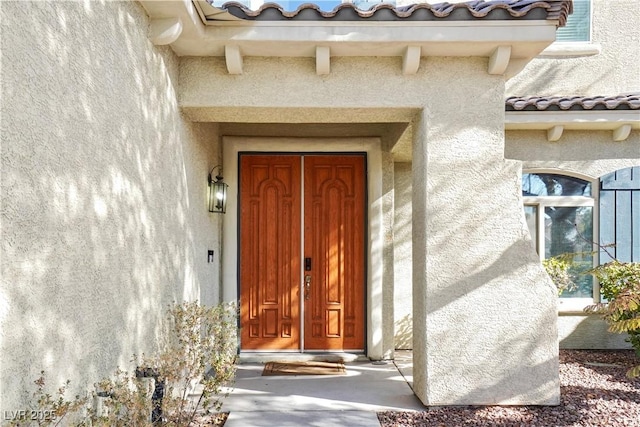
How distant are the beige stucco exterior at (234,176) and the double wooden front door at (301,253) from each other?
0.98ft

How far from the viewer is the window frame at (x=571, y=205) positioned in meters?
8.28

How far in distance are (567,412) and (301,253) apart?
424cm

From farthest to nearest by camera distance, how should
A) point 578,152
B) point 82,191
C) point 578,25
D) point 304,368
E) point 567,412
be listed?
1. point 578,25
2. point 578,152
3. point 304,368
4. point 567,412
5. point 82,191

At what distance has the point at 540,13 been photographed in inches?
195

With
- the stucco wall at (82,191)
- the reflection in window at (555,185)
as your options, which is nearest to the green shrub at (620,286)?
the reflection in window at (555,185)

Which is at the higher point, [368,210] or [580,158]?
[580,158]

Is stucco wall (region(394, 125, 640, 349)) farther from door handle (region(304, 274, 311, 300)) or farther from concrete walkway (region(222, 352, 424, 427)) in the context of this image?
door handle (region(304, 274, 311, 300))

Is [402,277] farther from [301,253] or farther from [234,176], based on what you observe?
[234,176]

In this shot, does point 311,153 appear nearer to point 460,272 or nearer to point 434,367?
point 460,272

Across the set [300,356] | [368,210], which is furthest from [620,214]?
[300,356]

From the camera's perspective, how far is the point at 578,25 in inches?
351

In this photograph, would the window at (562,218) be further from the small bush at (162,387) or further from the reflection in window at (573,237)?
the small bush at (162,387)

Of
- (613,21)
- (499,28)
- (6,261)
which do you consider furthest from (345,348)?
(613,21)

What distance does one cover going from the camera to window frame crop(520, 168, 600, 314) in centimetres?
828
